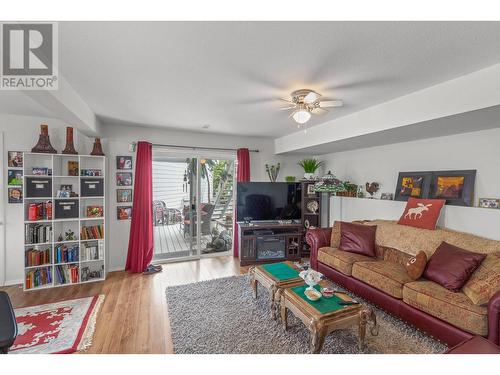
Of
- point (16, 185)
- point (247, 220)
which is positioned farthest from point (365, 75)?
point (16, 185)

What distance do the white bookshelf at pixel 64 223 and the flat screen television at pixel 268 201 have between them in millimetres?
2274

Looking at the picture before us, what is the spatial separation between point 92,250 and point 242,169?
287cm

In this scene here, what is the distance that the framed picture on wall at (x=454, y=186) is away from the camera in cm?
264

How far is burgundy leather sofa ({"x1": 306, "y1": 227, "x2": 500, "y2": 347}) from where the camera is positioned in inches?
67.0

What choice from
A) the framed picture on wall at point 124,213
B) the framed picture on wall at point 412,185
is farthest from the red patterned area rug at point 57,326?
the framed picture on wall at point 412,185

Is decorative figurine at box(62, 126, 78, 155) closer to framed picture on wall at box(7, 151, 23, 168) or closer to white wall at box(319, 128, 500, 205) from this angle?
framed picture on wall at box(7, 151, 23, 168)

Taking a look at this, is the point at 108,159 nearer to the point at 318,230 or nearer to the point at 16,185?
the point at 16,185

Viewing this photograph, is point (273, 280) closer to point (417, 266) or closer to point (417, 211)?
point (417, 266)

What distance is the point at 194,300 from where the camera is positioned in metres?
2.81

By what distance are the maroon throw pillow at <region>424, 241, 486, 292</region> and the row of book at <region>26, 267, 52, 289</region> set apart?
15.9 ft

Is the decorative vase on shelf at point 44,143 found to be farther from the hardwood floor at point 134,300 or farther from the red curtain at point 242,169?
the red curtain at point 242,169

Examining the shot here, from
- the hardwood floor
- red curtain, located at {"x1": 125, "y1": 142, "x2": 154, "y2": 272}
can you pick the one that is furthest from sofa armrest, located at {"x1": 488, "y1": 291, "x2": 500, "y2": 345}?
red curtain, located at {"x1": 125, "y1": 142, "x2": 154, "y2": 272}

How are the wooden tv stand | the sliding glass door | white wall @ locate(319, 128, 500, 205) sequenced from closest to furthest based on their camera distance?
white wall @ locate(319, 128, 500, 205)
the wooden tv stand
the sliding glass door
